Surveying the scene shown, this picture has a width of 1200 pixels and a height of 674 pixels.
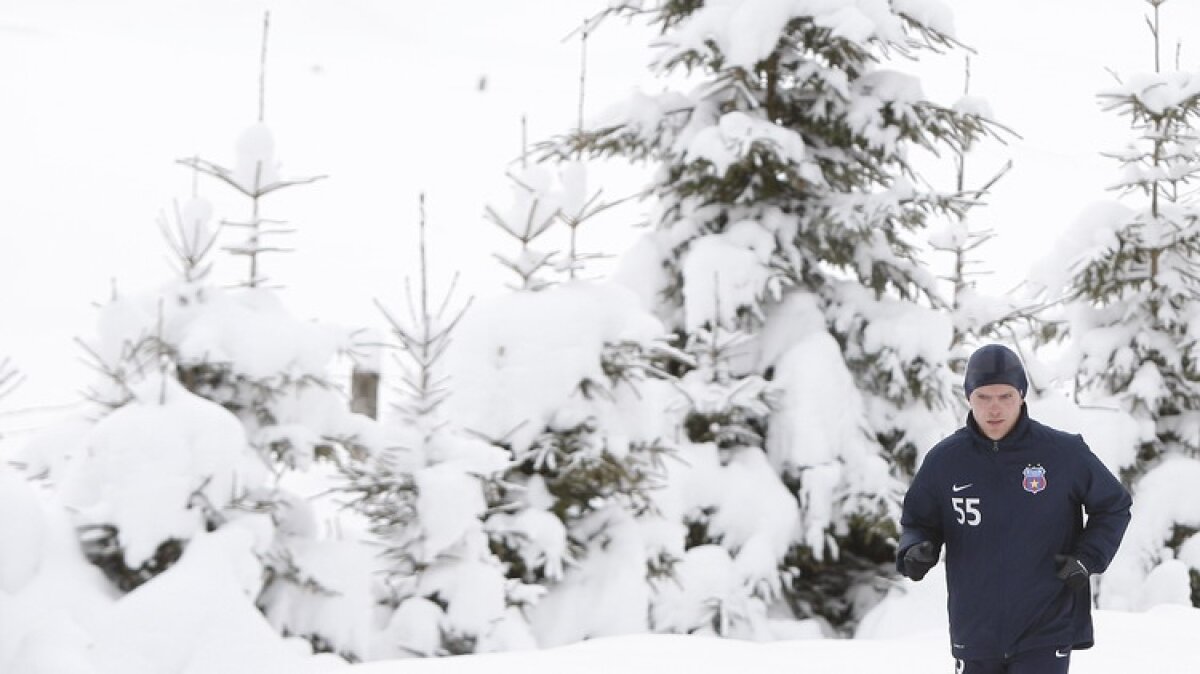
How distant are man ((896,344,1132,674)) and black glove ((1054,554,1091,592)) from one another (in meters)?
0.01

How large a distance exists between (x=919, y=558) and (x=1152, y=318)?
8.53 m

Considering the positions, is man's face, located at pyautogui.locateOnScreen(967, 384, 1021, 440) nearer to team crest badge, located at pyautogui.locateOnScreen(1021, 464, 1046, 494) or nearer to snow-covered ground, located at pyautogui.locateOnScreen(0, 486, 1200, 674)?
team crest badge, located at pyautogui.locateOnScreen(1021, 464, 1046, 494)

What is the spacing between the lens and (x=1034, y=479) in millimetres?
3674

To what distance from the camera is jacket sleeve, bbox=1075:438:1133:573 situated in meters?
3.57

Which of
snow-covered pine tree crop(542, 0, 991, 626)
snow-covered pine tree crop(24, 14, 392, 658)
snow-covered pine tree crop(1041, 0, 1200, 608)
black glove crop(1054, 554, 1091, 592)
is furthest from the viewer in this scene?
snow-covered pine tree crop(1041, 0, 1200, 608)

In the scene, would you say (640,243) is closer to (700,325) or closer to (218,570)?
(700,325)

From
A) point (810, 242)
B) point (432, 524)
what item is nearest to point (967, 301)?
point (810, 242)

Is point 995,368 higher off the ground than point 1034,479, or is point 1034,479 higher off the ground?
point 995,368

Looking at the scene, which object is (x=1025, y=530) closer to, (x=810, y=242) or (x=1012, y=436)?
(x=1012, y=436)

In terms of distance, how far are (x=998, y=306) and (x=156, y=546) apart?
21.8 ft

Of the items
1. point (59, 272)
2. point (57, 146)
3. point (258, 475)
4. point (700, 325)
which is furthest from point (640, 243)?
point (57, 146)

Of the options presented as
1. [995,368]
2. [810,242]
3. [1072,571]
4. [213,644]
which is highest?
[810,242]

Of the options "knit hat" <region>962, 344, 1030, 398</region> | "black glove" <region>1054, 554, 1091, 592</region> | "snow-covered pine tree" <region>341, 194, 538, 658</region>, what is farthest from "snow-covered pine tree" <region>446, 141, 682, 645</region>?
"black glove" <region>1054, 554, 1091, 592</region>

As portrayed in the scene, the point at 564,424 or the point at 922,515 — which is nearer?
the point at 922,515
